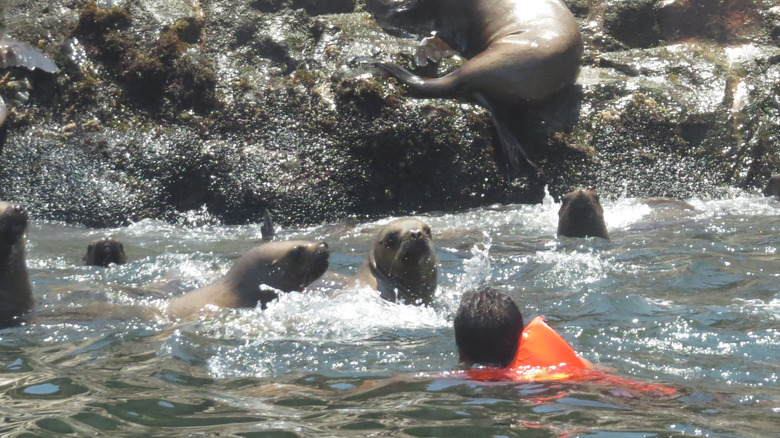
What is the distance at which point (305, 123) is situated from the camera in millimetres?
10445

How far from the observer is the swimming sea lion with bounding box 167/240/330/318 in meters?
6.66

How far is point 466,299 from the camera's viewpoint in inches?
175

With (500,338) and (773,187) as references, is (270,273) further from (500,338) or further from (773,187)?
(773,187)

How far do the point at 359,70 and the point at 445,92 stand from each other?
38.8 inches

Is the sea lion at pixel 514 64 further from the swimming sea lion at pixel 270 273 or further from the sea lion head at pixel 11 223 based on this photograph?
the sea lion head at pixel 11 223

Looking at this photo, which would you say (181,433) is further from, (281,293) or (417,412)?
(281,293)

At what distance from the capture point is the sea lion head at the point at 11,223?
5.88m

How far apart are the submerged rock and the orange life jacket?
225 inches

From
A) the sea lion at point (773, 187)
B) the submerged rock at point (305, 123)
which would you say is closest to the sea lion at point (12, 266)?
the submerged rock at point (305, 123)

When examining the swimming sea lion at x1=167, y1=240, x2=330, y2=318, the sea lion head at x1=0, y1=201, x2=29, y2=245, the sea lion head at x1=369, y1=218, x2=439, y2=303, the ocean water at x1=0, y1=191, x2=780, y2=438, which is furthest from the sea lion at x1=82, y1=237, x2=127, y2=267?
the sea lion head at x1=369, y1=218, x2=439, y2=303

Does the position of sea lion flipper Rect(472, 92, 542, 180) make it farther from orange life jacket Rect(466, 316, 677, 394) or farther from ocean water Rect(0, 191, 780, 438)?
orange life jacket Rect(466, 316, 677, 394)

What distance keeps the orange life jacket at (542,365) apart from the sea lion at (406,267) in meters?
2.54

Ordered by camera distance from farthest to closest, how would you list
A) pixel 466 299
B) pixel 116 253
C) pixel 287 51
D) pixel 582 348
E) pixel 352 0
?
1. pixel 352 0
2. pixel 287 51
3. pixel 116 253
4. pixel 582 348
5. pixel 466 299

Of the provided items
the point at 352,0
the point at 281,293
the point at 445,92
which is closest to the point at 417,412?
the point at 281,293
